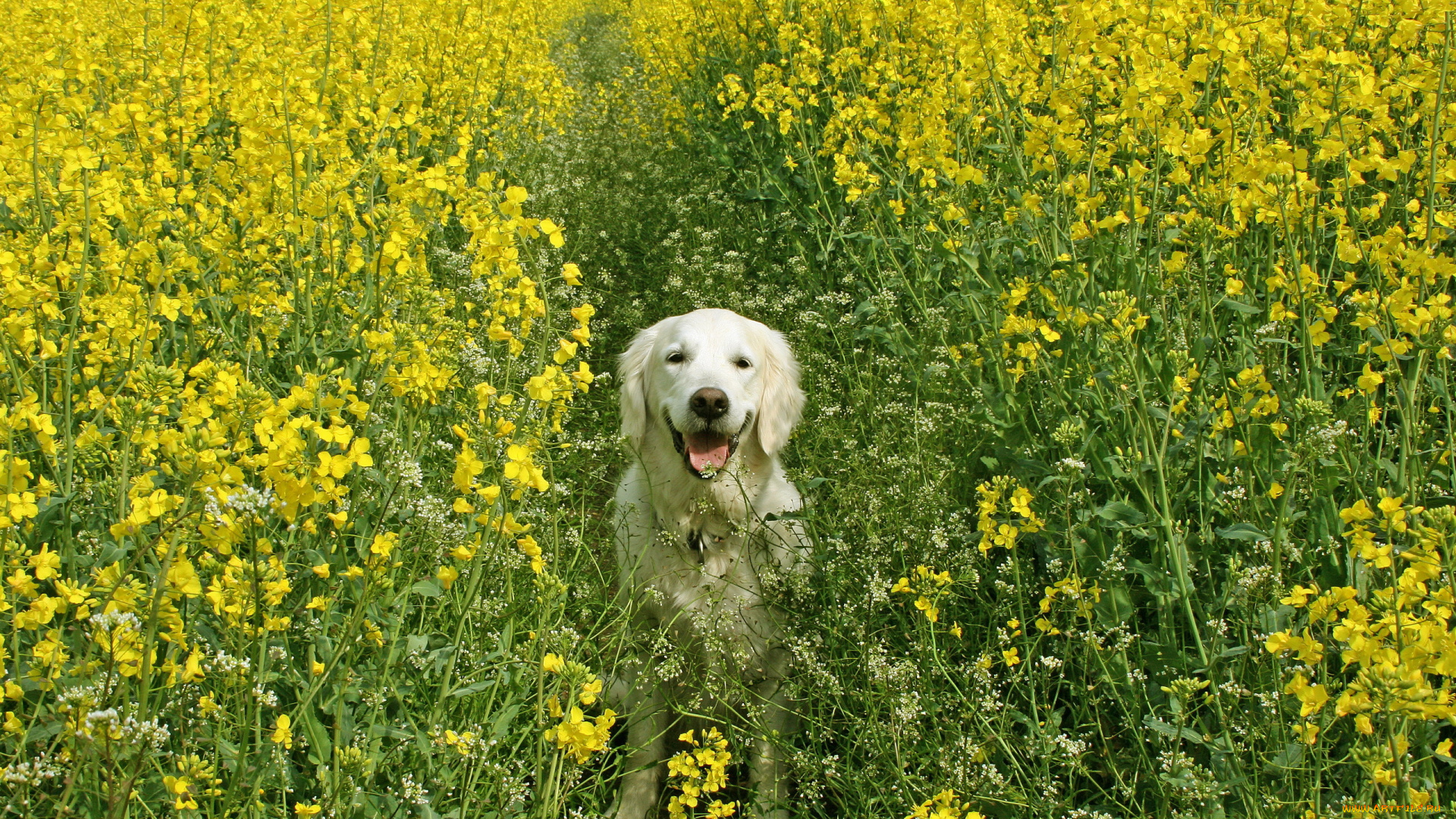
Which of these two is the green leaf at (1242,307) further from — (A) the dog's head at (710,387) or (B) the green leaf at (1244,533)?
(A) the dog's head at (710,387)

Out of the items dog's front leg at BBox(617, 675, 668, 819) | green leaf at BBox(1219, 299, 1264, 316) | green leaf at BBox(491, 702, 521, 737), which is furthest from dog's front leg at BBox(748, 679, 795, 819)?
green leaf at BBox(1219, 299, 1264, 316)

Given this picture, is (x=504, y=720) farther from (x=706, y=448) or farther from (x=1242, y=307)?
(x=1242, y=307)

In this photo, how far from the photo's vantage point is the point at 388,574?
6.06 ft

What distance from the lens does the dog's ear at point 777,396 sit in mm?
3385

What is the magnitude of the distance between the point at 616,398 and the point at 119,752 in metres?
2.80

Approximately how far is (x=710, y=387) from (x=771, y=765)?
1.19m

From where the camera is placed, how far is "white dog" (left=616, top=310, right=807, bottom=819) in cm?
277

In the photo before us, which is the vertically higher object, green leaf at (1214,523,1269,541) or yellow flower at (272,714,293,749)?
yellow flower at (272,714,293,749)

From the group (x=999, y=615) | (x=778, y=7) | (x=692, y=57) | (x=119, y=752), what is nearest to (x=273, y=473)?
(x=119, y=752)

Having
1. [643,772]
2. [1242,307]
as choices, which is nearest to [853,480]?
[643,772]

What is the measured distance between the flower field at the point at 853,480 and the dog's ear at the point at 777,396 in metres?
0.14

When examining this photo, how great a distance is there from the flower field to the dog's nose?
388mm

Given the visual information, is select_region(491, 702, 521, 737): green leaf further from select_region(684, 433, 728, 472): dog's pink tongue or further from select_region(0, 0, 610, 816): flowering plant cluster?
select_region(684, 433, 728, 472): dog's pink tongue

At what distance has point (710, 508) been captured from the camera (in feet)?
9.53
